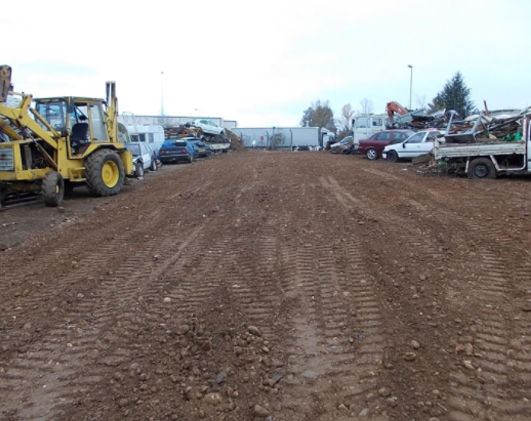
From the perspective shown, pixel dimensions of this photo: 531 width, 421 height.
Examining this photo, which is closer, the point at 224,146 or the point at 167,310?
the point at 167,310

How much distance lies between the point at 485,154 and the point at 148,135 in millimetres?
22771

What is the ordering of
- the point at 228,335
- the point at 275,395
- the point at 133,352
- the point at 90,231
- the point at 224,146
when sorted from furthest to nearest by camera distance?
the point at 224,146 → the point at 90,231 → the point at 228,335 → the point at 133,352 → the point at 275,395

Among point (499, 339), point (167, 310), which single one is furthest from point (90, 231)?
point (499, 339)

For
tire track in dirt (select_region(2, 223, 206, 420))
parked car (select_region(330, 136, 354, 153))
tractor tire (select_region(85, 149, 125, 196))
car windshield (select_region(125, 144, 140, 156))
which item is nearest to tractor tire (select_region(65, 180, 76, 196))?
tractor tire (select_region(85, 149, 125, 196))

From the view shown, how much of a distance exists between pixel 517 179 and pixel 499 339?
1271 centimetres

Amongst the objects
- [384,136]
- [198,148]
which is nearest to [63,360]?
[384,136]

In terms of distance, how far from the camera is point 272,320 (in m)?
4.26

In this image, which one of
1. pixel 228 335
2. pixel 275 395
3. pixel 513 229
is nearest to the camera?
pixel 275 395

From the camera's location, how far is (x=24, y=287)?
5.35 m

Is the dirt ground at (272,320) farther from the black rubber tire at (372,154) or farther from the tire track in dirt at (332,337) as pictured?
the black rubber tire at (372,154)

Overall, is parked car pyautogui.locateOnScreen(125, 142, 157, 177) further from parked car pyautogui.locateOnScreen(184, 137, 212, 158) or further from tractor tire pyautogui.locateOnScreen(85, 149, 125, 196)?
parked car pyautogui.locateOnScreen(184, 137, 212, 158)

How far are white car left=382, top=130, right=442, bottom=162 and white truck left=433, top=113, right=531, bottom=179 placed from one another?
21.2 ft

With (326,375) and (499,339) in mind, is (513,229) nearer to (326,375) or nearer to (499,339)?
(499,339)

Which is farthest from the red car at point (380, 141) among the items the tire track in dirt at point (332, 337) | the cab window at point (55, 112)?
the tire track in dirt at point (332, 337)
